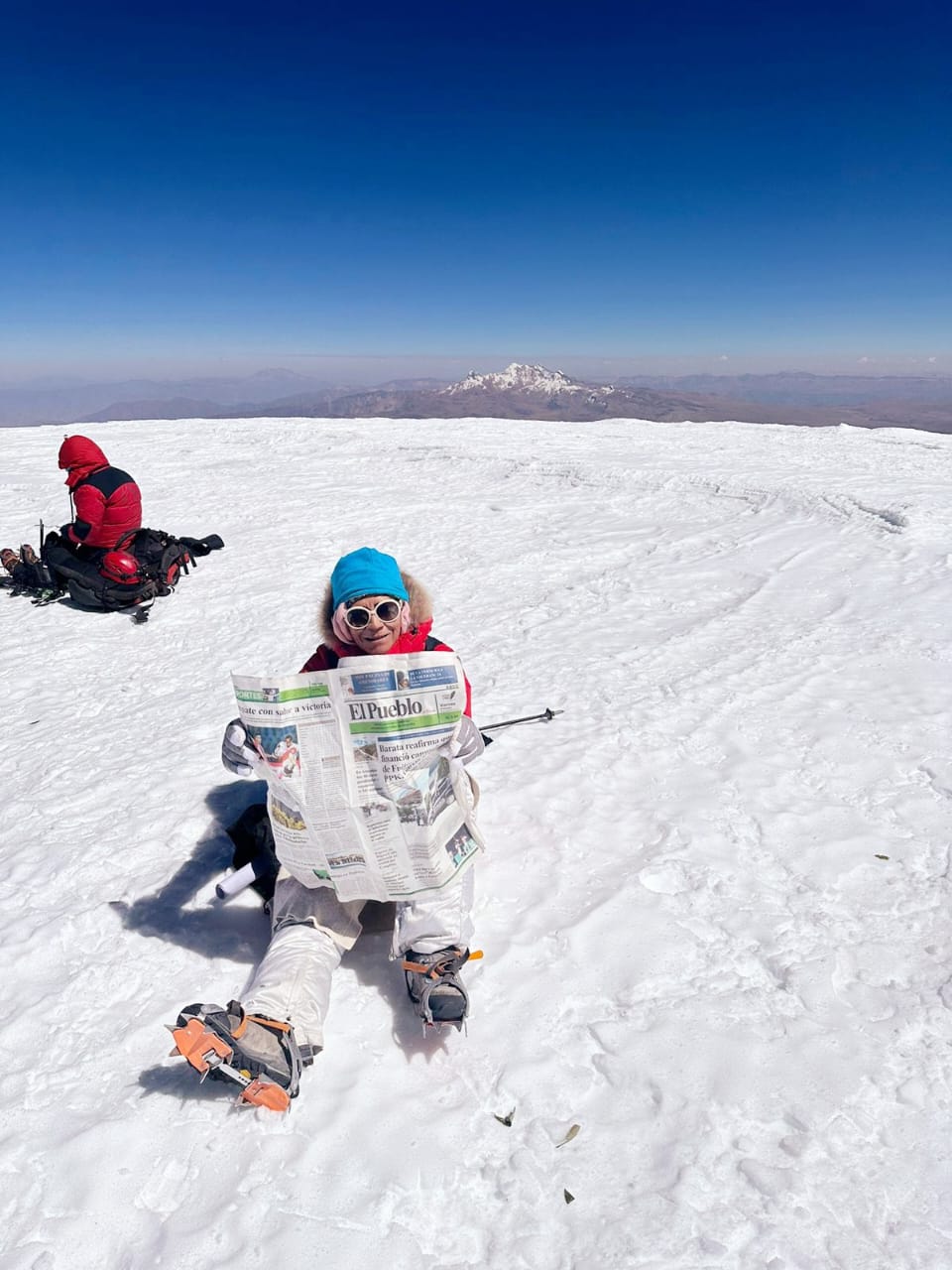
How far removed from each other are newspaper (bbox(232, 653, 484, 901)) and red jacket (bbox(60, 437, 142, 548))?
6.56m

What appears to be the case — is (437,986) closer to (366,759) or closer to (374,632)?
(366,759)

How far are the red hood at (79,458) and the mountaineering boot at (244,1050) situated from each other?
726 cm

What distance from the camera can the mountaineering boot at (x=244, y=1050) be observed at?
230 cm

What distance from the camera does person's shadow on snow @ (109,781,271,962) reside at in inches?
135

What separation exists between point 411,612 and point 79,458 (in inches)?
255

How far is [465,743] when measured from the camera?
9.37 feet

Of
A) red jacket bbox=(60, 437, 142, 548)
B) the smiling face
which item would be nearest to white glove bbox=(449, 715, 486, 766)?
the smiling face

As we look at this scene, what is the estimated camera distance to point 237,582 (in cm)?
930

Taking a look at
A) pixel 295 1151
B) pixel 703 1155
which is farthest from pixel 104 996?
pixel 703 1155

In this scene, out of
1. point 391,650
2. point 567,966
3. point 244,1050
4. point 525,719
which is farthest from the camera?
point 525,719

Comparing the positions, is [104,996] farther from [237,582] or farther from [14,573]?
[14,573]

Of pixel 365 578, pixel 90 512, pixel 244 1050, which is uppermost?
pixel 365 578

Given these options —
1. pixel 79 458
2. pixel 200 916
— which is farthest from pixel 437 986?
pixel 79 458

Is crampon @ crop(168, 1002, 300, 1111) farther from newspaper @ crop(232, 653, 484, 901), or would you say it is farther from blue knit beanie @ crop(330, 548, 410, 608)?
Answer: blue knit beanie @ crop(330, 548, 410, 608)
